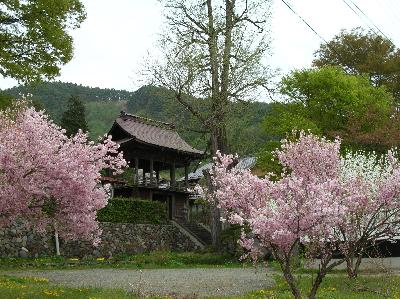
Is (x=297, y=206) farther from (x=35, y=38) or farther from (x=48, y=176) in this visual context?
(x=35, y=38)

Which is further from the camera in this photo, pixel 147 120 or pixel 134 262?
pixel 147 120

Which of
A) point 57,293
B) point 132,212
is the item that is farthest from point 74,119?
point 57,293

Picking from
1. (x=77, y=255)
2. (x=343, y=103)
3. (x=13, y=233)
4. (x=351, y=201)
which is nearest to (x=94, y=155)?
(x=351, y=201)

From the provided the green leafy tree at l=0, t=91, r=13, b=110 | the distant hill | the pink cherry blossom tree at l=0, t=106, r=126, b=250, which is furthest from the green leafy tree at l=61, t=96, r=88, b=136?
the pink cherry blossom tree at l=0, t=106, r=126, b=250

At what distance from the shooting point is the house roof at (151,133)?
122 feet

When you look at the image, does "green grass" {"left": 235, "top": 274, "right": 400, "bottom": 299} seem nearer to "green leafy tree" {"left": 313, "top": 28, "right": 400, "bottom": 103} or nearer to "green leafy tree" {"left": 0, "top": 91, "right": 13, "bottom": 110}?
"green leafy tree" {"left": 0, "top": 91, "right": 13, "bottom": 110}

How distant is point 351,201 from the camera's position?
9.02 meters

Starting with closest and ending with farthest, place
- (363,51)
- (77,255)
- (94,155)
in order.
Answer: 1. (94,155)
2. (77,255)
3. (363,51)

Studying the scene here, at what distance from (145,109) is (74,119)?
2841 cm

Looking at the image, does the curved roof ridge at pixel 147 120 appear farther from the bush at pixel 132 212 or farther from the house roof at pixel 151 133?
the bush at pixel 132 212

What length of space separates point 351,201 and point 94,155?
6.24 m

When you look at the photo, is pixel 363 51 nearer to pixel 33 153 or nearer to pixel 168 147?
pixel 168 147

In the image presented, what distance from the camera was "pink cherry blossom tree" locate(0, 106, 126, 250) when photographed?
11188mm

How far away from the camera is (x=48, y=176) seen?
11461 mm
